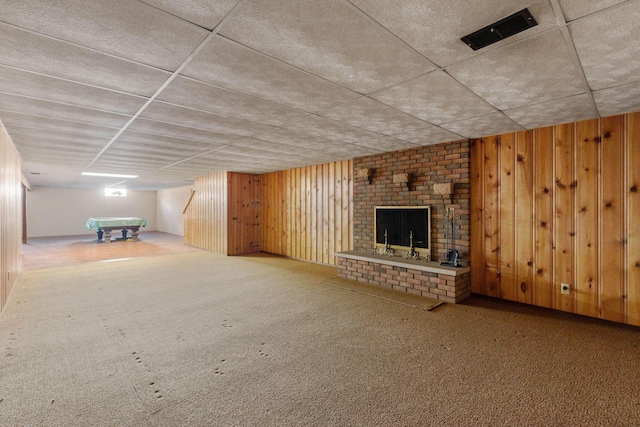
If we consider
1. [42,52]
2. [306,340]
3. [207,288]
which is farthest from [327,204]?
[42,52]

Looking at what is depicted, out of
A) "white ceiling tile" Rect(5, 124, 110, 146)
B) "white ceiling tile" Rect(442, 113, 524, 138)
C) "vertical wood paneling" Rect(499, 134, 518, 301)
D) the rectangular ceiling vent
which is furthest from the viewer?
"vertical wood paneling" Rect(499, 134, 518, 301)

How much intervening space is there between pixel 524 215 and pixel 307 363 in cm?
332

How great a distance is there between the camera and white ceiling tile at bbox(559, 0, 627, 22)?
1401 mm

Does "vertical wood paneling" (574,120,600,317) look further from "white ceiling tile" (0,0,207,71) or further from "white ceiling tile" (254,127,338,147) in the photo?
"white ceiling tile" (0,0,207,71)

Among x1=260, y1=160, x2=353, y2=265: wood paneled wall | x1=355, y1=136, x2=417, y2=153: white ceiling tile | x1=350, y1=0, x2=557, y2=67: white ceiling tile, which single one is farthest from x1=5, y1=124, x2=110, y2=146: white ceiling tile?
x1=350, y1=0, x2=557, y2=67: white ceiling tile

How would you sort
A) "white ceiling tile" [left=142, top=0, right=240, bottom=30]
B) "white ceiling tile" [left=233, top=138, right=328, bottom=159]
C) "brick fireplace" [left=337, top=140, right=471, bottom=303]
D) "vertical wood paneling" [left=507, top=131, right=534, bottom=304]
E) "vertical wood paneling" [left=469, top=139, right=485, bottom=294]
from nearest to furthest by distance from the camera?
1. "white ceiling tile" [left=142, top=0, right=240, bottom=30]
2. "vertical wood paneling" [left=507, top=131, right=534, bottom=304]
3. "brick fireplace" [left=337, top=140, right=471, bottom=303]
4. "vertical wood paneling" [left=469, top=139, right=485, bottom=294]
5. "white ceiling tile" [left=233, top=138, right=328, bottom=159]

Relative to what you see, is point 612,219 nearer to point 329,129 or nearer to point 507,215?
point 507,215

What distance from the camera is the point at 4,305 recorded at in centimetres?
Answer: 360

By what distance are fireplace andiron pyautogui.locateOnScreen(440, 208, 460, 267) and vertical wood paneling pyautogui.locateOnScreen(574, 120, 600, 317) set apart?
132cm

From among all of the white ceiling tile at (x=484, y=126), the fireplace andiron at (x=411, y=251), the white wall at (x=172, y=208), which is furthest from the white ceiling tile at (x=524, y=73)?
the white wall at (x=172, y=208)

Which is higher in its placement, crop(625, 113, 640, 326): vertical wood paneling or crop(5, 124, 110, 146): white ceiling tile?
crop(5, 124, 110, 146): white ceiling tile

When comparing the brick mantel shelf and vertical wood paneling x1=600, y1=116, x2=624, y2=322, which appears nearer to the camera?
vertical wood paneling x1=600, y1=116, x2=624, y2=322

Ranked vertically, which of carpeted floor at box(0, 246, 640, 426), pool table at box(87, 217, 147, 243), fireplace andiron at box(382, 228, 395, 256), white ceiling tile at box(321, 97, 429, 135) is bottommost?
carpeted floor at box(0, 246, 640, 426)

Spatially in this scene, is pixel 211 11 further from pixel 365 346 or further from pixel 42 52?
pixel 365 346
